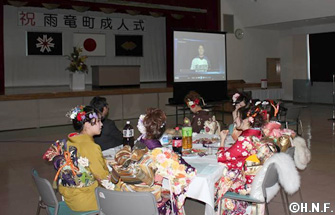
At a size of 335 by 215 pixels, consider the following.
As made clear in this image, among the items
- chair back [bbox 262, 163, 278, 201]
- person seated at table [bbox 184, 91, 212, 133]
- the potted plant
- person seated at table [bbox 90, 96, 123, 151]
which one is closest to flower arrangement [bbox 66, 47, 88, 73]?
the potted plant

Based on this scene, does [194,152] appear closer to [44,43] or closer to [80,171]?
[80,171]

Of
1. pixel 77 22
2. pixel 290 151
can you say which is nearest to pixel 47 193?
pixel 290 151

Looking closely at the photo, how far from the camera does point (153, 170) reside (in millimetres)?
2686

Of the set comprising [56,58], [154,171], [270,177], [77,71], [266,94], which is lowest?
[270,177]

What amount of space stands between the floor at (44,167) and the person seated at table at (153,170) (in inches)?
57.8

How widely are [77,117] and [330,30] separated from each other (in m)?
12.4

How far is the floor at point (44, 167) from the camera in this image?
14.3 feet

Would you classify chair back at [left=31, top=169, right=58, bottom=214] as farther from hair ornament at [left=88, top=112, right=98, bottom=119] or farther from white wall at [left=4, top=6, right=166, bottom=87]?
white wall at [left=4, top=6, right=166, bottom=87]

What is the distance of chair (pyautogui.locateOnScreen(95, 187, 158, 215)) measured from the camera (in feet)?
7.93

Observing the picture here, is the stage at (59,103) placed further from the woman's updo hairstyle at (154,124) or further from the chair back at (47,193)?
the woman's updo hairstyle at (154,124)

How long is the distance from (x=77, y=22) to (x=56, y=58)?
1.42 meters

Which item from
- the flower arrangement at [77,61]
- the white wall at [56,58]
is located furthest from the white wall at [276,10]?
the flower arrangement at [77,61]

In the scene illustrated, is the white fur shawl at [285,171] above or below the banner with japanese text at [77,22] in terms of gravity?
below

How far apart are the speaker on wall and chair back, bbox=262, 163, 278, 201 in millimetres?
10555
